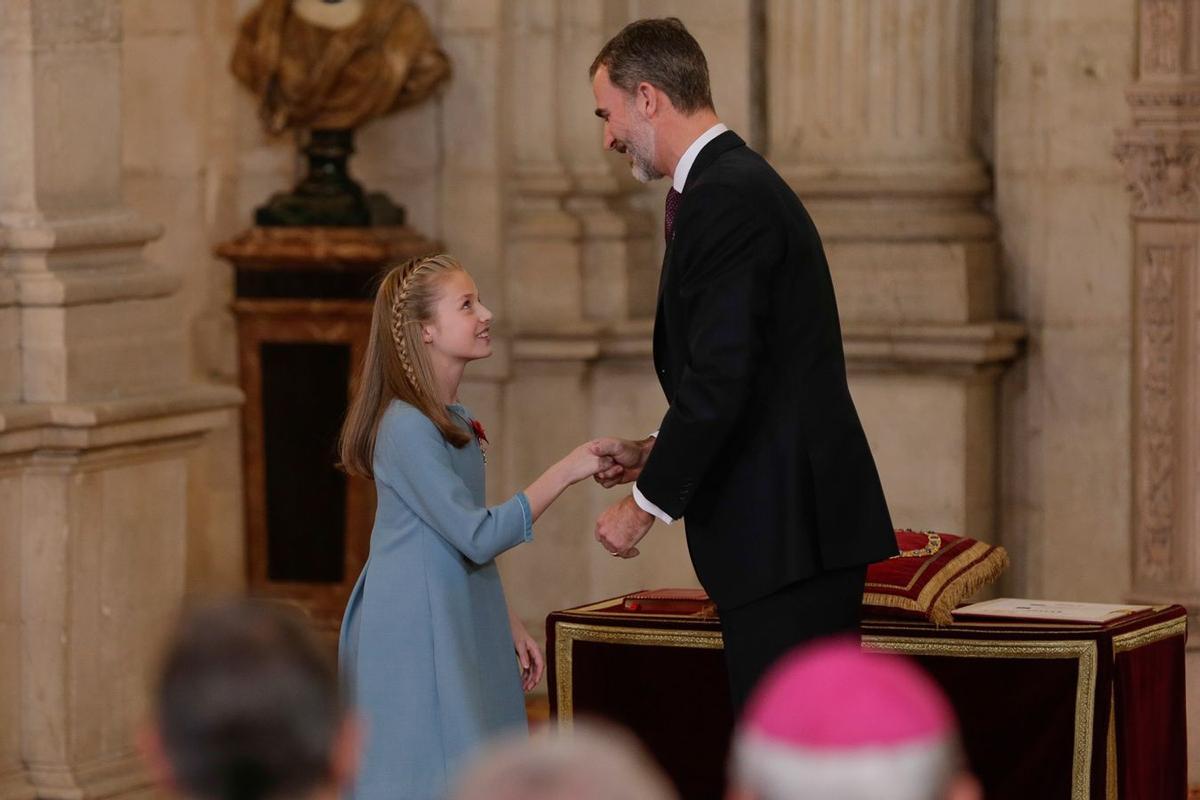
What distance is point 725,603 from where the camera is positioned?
4.71 meters

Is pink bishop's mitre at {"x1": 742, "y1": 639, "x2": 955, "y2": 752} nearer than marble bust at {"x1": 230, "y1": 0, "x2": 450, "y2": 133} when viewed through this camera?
Yes

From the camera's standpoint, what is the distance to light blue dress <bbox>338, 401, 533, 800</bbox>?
189 inches

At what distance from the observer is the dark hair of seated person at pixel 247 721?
2100 millimetres

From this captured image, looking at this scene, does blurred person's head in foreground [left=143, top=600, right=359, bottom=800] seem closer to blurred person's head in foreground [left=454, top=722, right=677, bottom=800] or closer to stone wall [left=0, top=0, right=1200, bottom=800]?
blurred person's head in foreground [left=454, top=722, right=677, bottom=800]

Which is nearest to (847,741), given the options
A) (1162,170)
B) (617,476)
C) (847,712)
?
(847,712)

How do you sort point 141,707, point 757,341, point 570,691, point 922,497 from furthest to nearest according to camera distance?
point 922,497 < point 141,707 < point 570,691 < point 757,341

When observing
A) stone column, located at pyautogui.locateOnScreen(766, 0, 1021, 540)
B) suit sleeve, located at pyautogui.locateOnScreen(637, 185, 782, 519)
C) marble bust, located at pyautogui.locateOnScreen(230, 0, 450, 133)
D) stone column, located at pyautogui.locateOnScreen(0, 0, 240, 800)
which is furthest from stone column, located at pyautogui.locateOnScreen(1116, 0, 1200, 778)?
suit sleeve, located at pyautogui.locateOnScreen(637, 185, 782, 519)

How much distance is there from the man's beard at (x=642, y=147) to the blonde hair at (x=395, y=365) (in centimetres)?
44

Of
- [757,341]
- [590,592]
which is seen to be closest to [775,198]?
[757,341]

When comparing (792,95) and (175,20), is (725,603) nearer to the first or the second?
(792,95)

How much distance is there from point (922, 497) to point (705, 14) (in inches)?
72.1

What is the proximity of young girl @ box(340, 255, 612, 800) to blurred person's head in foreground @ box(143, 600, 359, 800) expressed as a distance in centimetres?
261

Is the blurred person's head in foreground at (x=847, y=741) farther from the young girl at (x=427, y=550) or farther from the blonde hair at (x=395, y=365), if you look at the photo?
the blonde hair at (x=395, y=365)

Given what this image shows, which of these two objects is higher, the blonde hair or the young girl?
the blonde hair
